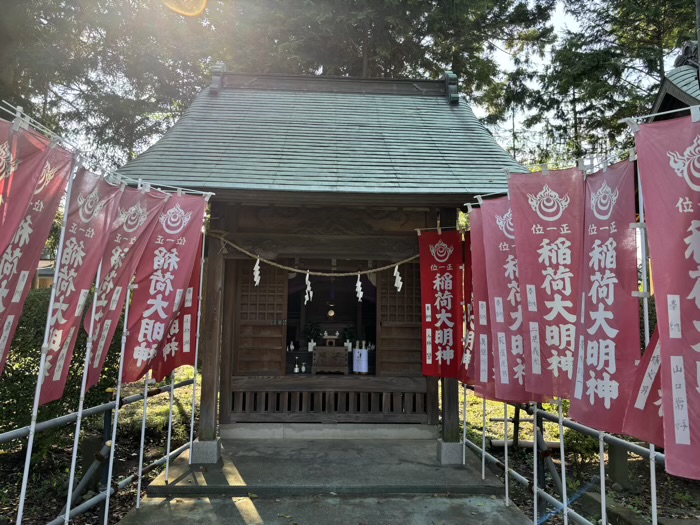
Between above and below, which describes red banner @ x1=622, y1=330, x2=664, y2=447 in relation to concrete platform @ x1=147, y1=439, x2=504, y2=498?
above

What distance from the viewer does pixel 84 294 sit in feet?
11.8

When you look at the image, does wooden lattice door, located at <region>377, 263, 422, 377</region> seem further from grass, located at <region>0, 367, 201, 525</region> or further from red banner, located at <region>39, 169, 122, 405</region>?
red banner, located at <region>39, 169, 122, 405</region>

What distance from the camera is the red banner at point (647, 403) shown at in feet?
9.02

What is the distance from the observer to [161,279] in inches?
187

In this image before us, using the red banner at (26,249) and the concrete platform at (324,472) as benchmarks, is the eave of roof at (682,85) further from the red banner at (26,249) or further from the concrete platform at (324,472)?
the red banner at (26,249)

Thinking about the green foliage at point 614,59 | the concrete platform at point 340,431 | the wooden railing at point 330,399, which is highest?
the green foliage at point 614,59

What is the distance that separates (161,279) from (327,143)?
4055 mm

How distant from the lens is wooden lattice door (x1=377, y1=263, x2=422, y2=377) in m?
7.62

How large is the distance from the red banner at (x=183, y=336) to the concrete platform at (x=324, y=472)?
62.6 inches

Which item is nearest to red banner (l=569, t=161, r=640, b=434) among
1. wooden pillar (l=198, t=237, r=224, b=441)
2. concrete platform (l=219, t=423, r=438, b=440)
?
concrete platform (l=219, t=423, r=438, b=440)

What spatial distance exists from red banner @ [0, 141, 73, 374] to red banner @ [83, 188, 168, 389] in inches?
32.1

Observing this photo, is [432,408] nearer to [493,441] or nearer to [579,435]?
[493,441]

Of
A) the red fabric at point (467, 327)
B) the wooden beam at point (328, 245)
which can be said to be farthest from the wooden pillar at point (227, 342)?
the red fabric at point (467, 327)

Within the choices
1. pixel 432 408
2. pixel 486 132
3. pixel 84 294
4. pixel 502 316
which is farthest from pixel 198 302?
pixel 486 132
